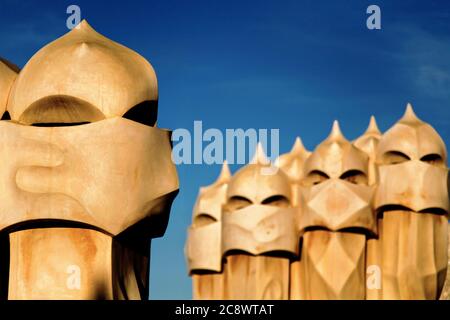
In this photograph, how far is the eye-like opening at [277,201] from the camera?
67.7 ft

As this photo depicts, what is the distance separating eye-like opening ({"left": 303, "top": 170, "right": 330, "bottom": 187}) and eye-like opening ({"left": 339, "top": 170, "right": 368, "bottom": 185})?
427 millimetres

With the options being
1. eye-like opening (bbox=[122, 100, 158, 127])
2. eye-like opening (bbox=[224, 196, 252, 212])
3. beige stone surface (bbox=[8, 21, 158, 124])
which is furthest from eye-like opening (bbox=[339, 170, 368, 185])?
beige stone surface (bbox=[8, 21, 158, 124])

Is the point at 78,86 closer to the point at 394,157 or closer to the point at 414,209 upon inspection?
the point at 414,209

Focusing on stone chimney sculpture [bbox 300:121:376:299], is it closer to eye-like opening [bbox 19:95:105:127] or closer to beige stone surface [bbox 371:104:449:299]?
beige stone surface [bbox 371:104:449:299]

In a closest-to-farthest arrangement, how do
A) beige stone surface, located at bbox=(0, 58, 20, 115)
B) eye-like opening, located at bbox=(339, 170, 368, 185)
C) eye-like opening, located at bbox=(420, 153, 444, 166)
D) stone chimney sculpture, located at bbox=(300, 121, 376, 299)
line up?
beige stone surface, located at bbox=(0, 58, 20, 115)
eye-like opening, located at bbox=(420, 153, 444, 166)
stone chimney sculpture, located at bbox=(300, 121, 376, 299)
eye-like opening, located at bbox=(339, 170, 368, 185)

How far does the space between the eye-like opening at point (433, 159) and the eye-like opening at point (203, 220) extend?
5890 millimetres

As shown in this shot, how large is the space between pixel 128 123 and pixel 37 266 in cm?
143

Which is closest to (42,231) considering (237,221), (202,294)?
(237,221)

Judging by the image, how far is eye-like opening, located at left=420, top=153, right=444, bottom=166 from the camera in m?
20.2

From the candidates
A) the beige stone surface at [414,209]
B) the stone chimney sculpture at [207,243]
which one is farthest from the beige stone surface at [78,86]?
the stone chimney sculpture at [207,243]

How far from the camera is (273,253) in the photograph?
2095 centimetres

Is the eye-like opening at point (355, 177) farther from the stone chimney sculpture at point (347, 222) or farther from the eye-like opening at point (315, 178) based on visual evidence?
the eye-like opening at point (315, 178)
